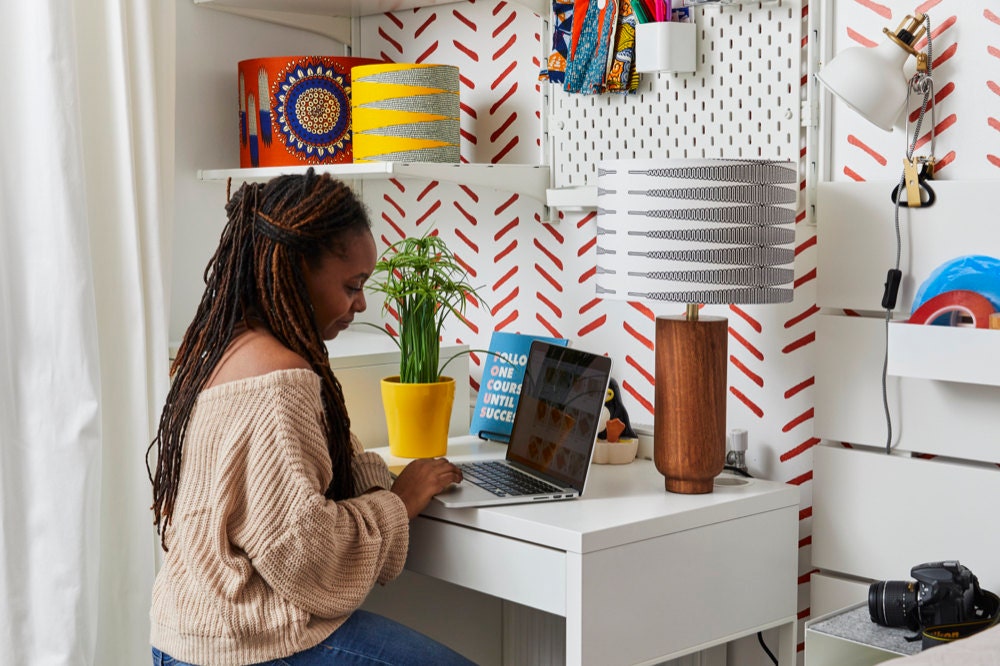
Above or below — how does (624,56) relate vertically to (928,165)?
above

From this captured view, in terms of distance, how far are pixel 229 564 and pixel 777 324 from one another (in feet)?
3.13

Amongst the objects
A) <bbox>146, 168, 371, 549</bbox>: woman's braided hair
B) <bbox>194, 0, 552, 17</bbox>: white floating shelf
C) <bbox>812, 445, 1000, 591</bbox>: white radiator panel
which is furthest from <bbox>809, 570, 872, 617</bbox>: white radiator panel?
<bbox>194, 0, 552, 17</bbox>: white floating shelf

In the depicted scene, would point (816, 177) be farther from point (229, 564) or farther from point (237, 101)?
point (237, 101)

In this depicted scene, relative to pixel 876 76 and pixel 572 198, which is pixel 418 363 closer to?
pixel 572 198

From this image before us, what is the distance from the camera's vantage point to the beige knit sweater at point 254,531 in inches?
55.2

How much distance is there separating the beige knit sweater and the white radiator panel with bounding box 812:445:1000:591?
2.55 feet

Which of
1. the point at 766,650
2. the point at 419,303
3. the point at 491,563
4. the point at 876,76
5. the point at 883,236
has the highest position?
the point at 876,76

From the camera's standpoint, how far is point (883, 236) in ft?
5.57

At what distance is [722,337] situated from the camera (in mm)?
1686

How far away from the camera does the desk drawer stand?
5.12ft

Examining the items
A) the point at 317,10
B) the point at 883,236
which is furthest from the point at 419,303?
the point at 317,10

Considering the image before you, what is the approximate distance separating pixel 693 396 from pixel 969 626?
47cm

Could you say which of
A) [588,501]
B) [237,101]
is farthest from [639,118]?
[237,101]

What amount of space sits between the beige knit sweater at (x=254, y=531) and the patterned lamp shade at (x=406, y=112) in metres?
0.76
